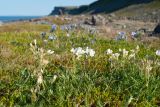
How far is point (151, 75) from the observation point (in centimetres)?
845

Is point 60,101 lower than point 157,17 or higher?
higher

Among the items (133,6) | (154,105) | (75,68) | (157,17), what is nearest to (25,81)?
(75,68)

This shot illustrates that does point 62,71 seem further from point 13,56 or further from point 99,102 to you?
point 13,56

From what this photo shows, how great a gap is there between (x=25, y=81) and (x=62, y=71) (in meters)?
1.02

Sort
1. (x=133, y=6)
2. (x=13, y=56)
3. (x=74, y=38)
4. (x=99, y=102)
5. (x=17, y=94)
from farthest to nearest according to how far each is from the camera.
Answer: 1. (x=133, y=6)
2. (x=74, y=38)
3. (x=13, y=56)
4. (x=17, y=94)
5. (x=99, y=102)

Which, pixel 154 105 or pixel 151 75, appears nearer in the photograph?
pixel 154 105

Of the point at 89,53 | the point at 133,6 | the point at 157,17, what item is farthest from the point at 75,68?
the point at 133,6

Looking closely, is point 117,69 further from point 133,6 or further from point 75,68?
point 133,6

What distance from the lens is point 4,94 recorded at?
7508 millimetres

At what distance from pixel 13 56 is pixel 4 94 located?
4223 mm

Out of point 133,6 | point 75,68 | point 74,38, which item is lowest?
point 133,6

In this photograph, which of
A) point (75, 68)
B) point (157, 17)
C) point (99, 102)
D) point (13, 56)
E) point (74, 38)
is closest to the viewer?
point (99, 102)

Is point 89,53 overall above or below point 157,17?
above

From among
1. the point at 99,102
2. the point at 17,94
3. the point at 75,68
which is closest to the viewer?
the point at 99,102
